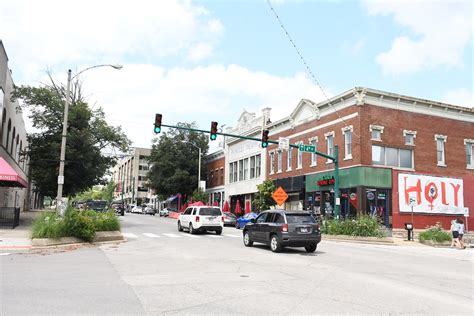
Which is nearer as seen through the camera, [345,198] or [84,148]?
[84,148]

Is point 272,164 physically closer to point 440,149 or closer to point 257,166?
point 257,166

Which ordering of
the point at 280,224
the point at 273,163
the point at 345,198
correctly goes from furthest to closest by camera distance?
the point at 273,163, the point at 345,198, the point at 280,224

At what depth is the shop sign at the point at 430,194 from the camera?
107ft

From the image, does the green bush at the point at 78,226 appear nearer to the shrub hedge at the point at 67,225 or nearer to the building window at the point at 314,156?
the shrub hedge at the point at 67,225

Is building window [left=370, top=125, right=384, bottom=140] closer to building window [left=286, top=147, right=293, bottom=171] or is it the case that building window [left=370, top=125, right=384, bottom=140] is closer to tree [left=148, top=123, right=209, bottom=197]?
building window [left=286, top=147, right=293, bottom=171]

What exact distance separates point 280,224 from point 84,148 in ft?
61.5

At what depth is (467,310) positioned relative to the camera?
7.77 m

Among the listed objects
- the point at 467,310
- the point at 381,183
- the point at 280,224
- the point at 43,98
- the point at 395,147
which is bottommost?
the point at 467,310

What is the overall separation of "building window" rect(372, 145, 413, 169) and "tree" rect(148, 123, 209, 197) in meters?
32.9

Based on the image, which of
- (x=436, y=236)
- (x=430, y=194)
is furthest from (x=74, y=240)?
(x=430, y=194)

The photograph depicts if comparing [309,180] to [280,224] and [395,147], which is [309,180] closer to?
[395,147]

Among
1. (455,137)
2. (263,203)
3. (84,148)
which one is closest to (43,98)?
(84,148)

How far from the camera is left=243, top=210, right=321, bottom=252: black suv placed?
16.8 meters

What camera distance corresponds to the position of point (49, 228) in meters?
17.7
